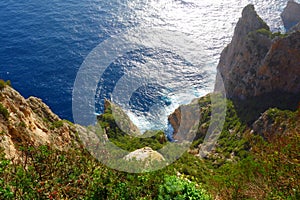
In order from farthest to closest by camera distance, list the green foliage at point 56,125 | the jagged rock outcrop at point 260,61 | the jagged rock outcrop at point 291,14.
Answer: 1. the jagged rock outcrop at point 291,14
2. the jagged rock outcrop at point 260,61
3. the green foliage at point 56,125

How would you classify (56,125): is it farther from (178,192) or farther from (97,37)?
(97,37)

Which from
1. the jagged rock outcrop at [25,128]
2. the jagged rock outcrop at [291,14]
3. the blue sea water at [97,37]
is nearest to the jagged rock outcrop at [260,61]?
the blue sea water at [97,37]

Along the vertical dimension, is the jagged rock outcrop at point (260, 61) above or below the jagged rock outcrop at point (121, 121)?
above

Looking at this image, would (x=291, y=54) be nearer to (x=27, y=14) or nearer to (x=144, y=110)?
(x=144, y=110)

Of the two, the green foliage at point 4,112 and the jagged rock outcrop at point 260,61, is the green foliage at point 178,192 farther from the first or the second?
the jagged rock outcrop at point 260,61

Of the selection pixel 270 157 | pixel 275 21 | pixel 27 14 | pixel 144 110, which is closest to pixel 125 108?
pixel 144 110

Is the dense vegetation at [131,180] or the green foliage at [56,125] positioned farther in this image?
the green foliage at [56,125]

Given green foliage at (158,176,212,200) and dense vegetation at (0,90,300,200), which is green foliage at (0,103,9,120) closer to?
dense vegetation at (0,90,300,200)

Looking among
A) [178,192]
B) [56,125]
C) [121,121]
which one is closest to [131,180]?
[178,192]
